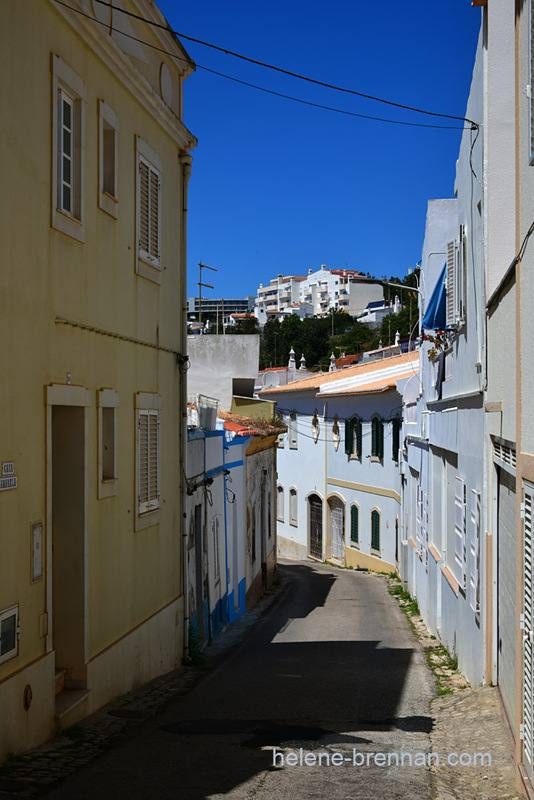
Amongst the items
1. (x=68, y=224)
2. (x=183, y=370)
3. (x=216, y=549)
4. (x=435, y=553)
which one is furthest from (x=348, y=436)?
(x=68, y=224)

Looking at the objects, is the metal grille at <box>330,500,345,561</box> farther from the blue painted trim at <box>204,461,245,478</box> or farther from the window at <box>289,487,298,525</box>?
the blue painted trim at <box>204,461,245,478</box>

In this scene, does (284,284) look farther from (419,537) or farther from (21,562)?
(21,562)

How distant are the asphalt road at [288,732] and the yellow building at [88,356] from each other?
0.95 metres

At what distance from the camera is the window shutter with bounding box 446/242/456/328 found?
12664 millimetres

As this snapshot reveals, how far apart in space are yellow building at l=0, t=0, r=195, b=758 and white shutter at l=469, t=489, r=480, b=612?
4.19 meters

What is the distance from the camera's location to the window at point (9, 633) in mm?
7238

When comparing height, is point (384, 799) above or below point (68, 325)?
below

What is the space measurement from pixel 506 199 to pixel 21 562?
6321mm

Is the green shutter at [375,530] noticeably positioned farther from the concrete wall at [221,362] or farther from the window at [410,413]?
the window at [410,413]

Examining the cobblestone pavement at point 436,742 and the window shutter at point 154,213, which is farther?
the window shutter at point 154,213

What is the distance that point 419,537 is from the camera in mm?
20625

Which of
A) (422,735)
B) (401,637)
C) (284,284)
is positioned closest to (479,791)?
(422,735)

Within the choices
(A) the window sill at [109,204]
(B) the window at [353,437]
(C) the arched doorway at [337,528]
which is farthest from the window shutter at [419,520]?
(C) the arched doorway at [337,528]

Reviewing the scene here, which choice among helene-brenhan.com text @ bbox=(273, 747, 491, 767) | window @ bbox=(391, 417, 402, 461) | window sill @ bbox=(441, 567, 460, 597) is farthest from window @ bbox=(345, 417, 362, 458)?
helene-brenhan.com text @ bbox=(273, 747, 491, 767)
